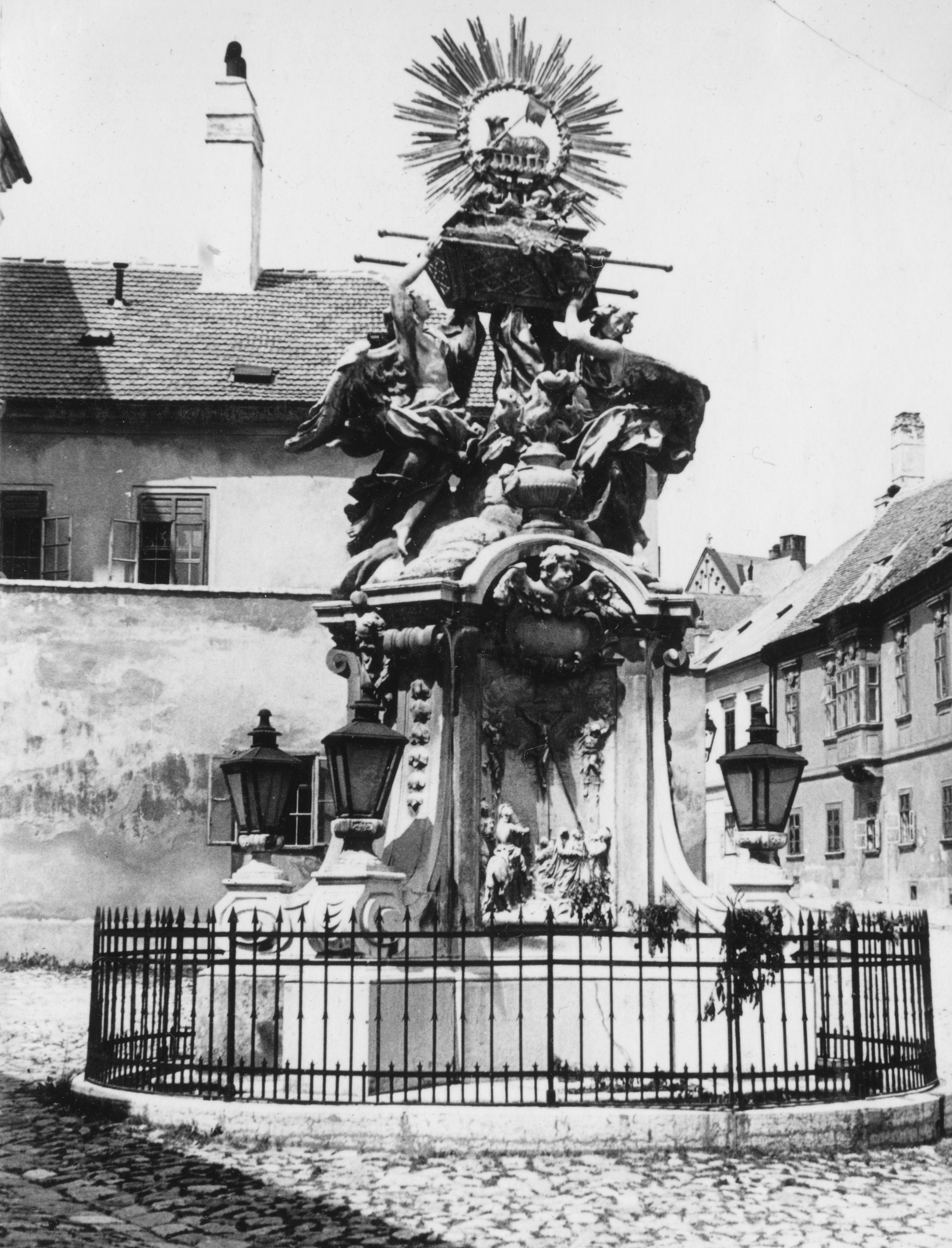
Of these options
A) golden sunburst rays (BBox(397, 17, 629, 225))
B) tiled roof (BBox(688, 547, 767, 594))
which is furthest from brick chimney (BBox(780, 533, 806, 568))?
golden sunburst rays (BBox(397, 17, 629, 225))

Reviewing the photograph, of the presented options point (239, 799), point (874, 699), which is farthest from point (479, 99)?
point (874, 699)

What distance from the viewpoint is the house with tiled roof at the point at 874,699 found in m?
32.6

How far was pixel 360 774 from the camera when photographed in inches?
352

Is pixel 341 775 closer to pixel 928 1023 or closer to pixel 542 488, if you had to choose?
pixel 542 488

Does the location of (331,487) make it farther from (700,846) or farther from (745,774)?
(745,774)

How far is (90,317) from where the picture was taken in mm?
24453

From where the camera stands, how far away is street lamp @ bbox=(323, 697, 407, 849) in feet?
29.2

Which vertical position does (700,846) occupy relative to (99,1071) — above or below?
above

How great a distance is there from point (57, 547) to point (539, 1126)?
1680cm

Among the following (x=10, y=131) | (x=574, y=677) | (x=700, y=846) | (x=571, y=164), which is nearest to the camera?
(x=574, y=677)

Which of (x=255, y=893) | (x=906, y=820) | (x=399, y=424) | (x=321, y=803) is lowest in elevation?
(x=255, y=893)

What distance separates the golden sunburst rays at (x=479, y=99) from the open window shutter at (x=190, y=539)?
1279 centimetres

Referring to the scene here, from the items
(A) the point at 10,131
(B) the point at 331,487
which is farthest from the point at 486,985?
(A) the point at 10,131

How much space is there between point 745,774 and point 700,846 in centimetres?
322
